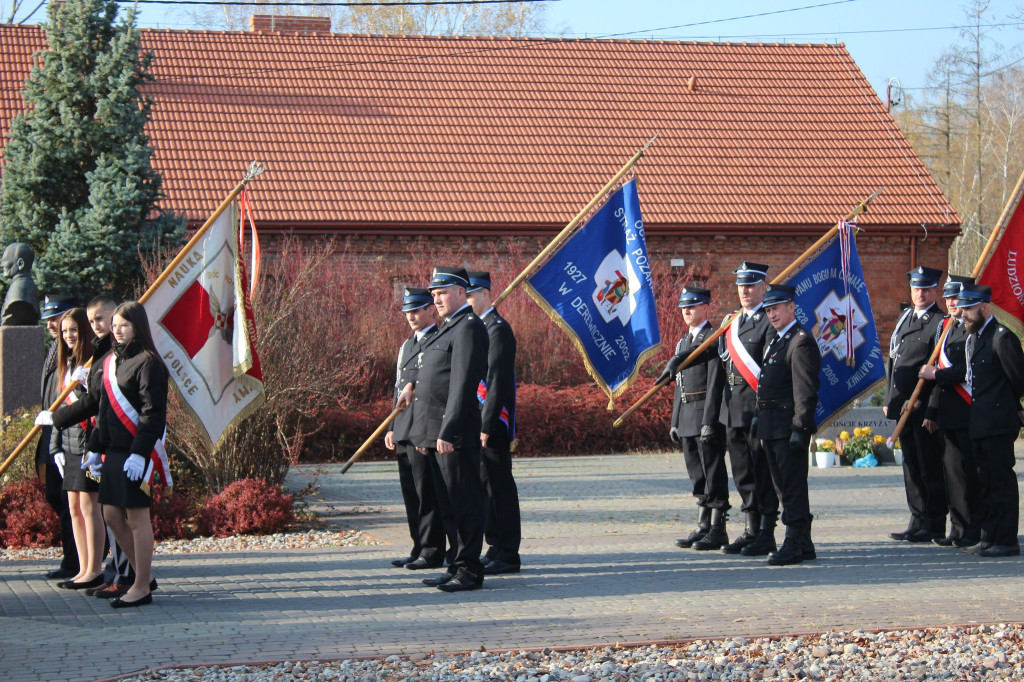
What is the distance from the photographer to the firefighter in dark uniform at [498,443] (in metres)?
8.58

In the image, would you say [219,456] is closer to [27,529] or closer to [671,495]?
[27,529]

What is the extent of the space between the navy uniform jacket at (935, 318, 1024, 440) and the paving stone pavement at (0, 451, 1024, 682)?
1029mm

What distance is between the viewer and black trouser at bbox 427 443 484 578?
7934mm

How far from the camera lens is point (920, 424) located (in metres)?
9.79

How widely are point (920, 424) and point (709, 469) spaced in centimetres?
189

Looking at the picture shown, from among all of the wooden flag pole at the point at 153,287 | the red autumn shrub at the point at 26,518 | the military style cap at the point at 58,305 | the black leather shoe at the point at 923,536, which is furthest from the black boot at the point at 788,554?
the red autumn shrub at the point at 26,518

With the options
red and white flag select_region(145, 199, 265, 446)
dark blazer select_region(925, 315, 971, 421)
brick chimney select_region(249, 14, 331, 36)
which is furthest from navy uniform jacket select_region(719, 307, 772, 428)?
brick chimney select_region(249, 14, 331, 36)

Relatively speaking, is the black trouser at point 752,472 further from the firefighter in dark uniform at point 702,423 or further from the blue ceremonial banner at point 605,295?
the blue ceremonial banner at point 605,295

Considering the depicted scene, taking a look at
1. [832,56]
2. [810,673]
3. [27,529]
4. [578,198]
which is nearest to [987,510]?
[810,673]

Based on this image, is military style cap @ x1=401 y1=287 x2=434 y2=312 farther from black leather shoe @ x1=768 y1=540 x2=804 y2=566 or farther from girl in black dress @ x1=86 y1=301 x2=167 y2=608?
black leather shoe @ x1=768 y1=540 x2=804 y2=566

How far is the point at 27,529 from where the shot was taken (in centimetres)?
995

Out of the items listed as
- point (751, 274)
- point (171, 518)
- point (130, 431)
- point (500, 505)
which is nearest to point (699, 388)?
point (751, 274)

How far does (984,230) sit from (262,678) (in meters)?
48.7

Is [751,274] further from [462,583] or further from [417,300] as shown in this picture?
[462,583]
